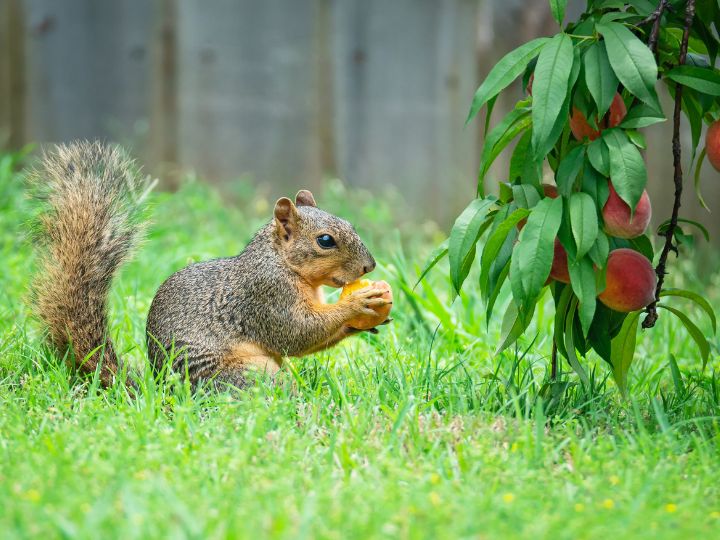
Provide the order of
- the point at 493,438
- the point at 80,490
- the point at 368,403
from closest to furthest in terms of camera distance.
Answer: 1. the point at 80,490
2. the point at 493,438
3. the point at 368,403

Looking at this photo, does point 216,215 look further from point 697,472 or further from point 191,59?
point 697,472

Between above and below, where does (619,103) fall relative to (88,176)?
above

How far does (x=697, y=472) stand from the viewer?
7.58 ft

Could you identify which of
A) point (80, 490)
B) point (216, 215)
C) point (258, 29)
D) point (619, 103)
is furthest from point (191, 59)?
point (80, 490)

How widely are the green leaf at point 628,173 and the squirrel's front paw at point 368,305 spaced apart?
3.12 ft

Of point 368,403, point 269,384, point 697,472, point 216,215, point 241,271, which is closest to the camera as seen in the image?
point 697,472

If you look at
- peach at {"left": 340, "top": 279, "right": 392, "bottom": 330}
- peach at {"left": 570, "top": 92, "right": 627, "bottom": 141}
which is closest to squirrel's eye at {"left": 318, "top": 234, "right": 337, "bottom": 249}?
peach at {"left": 340, "top": 279, "right": 392, "bottom": 330}

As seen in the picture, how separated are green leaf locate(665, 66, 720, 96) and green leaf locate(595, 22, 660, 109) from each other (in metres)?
0.17

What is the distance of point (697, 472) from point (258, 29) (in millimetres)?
4578

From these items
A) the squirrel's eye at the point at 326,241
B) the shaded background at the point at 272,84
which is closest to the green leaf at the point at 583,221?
the squirrel's eye at the point at 326,241

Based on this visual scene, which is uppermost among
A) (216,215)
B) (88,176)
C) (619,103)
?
(619,103)

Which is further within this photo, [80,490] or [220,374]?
[220,374]

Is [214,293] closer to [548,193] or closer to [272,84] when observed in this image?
[548,193]

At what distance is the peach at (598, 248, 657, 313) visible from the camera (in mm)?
2424
